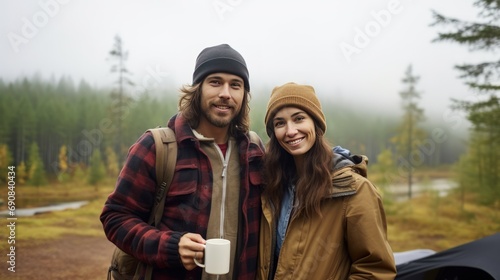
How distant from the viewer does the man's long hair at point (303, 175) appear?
1.48 metres

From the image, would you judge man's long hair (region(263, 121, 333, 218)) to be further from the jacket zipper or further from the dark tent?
the dark tent

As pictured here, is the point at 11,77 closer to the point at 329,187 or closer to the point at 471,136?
the point at 329,187

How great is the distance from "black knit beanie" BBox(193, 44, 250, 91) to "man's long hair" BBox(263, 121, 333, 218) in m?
0.34

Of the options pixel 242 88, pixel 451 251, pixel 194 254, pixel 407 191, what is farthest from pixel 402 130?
pixel 194 254

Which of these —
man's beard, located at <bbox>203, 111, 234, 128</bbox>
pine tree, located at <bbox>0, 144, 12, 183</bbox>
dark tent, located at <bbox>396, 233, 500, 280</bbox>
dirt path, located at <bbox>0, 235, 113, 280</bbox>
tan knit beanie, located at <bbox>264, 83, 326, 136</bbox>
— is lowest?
dirt path, located at <bbox>0, 235, 113, 280</bbox>

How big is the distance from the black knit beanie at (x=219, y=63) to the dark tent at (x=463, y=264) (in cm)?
209

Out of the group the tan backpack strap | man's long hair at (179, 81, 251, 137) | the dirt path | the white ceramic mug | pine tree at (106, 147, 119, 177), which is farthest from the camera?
pine tree at (106, 147, 119, 177)

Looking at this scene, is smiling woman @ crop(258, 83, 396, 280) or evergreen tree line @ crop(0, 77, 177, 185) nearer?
smiling woman @ crop(258, 83, 396, 280)

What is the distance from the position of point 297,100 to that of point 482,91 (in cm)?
686

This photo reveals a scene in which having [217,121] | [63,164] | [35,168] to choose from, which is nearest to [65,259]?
[35,168]

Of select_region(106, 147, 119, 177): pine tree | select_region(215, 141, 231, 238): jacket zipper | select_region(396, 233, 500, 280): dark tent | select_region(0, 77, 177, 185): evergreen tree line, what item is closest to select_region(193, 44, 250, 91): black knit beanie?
select_region(215, 141, 231, 238): jacket zipper

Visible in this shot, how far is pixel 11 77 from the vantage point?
5.74 metres

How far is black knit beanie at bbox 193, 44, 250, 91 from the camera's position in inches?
64.2

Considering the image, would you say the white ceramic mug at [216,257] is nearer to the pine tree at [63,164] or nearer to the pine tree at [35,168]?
the pine tree at [35,168]
